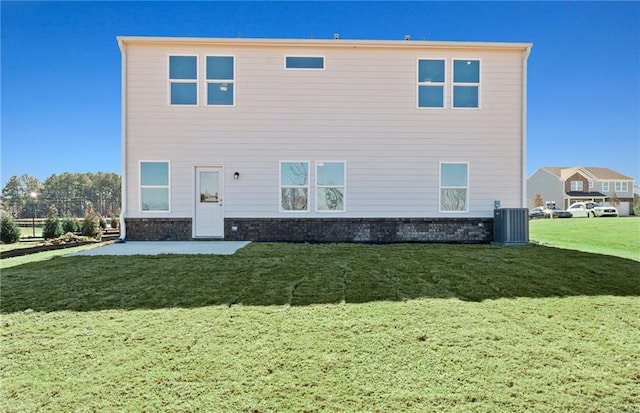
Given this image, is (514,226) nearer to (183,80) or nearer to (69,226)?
(183,80)

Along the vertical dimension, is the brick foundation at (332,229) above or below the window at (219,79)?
below

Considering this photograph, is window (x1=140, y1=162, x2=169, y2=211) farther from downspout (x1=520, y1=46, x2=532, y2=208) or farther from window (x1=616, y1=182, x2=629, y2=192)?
window (x1=616, y1=182, x2=629, y2=192)

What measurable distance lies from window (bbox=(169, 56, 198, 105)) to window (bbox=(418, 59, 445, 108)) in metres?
6.47

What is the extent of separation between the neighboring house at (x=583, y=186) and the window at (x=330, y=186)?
4023cm

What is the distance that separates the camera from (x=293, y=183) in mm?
9430

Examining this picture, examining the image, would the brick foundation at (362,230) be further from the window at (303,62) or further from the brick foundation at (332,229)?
the window at (303,62)

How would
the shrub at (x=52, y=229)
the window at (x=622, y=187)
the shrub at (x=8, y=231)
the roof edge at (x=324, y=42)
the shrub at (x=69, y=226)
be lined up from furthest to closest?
the window at (x=622, y=187) < the shrub at (x=69, y=226) < the shrub at (x=52, y=229) < the shrub at (x=8, y=231) < the roof edge at (x=324, y=42)

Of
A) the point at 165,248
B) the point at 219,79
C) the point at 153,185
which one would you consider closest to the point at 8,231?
the point at 153,185

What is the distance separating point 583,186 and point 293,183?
44423mm

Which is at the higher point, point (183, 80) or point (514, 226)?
point (183, 80)

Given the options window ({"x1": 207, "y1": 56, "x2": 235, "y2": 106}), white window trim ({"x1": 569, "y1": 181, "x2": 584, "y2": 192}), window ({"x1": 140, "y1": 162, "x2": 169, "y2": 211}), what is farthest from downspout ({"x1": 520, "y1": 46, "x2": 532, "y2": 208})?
white window trim ({"x1": 569, "y1": 181, "x2": 584, "y2": 192})

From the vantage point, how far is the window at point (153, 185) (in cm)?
922

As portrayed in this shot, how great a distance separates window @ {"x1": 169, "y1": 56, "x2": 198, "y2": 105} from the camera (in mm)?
9234

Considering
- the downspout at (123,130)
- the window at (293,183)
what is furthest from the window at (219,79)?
the window at (293,183)
